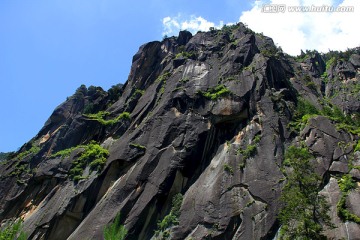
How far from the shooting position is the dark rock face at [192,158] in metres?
27.4

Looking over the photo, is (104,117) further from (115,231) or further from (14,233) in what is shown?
(115,231)

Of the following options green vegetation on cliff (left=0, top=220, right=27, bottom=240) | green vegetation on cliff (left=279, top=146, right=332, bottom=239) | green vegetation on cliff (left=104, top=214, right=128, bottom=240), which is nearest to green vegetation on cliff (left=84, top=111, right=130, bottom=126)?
green vegetation on cliff (left=0, top=220, right=27, bottom=240)

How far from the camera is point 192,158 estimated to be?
32938 millimetres

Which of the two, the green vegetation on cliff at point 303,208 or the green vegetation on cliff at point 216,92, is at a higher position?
the green vegetation on cliff at point 216,92

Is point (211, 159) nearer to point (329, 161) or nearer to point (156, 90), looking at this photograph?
point (329, 161)

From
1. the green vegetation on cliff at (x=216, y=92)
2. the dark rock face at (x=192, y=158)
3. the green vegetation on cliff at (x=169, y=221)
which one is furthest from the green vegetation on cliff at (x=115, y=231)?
the green vegetation on cliff at (x=216, y=92)

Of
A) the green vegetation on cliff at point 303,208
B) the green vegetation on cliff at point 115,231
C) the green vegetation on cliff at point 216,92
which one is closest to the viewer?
the green vegetation on cliff at point 303,208

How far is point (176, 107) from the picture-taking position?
3856cm

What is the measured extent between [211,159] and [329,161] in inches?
390

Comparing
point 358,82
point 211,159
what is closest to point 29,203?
point 211,159

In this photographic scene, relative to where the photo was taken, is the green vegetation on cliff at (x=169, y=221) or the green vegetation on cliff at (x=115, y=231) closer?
the green vegetation on cliff at (x=115, y=231)

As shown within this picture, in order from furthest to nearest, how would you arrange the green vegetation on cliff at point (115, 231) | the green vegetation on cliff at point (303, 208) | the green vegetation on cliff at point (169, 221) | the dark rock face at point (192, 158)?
the green vegetation on cliff at point (169, 221) < the green vegetation on cliff at point (115, 231) < the dark rock face at point (192, 158) < the green vegetation on cliff at point (303, 208)

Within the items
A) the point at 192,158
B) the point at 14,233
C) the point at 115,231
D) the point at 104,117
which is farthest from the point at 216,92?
the point at 14,233

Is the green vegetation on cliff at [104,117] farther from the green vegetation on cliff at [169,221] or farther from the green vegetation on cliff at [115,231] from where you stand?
Answer: the green vegetation on cliff at [169,221]
